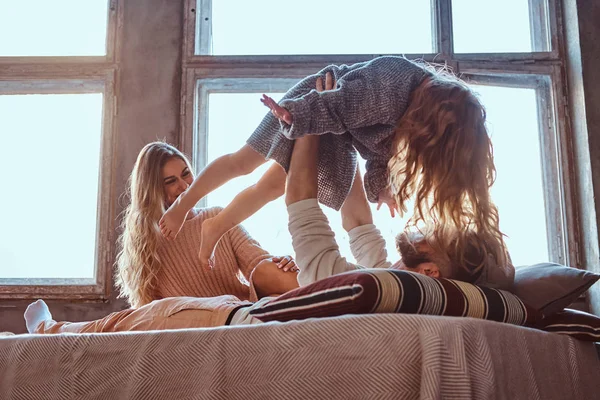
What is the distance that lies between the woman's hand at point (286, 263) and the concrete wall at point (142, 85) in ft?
3.24

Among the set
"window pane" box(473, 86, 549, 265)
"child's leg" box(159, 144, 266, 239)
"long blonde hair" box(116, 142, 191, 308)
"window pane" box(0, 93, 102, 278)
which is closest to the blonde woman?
"long blonde hair" box(116, 142, 191, 308)

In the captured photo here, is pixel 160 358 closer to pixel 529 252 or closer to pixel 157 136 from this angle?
pixel 157 136

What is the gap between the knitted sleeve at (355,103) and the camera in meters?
1.80

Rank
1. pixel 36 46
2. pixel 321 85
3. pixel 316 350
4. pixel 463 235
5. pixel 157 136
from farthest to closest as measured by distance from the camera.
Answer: pixel 36 46 → pixel 157 136 → pixel 321 85 → pixel 463 235 → pixel 316 350

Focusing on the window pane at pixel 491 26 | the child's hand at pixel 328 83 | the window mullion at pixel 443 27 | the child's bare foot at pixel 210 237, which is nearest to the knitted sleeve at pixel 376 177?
the child's hand at pixel 328 83

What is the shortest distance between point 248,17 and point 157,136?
0.83 m

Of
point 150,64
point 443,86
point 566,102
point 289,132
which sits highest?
point 150,64

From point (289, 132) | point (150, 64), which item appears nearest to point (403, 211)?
point (289, 132)

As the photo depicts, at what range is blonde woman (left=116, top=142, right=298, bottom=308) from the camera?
2.88m

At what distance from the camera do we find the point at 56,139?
12.2 feet

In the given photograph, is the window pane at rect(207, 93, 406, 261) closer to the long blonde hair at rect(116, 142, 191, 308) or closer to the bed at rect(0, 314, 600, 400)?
the long blonde hair at rect(116, 142, 191, 308)

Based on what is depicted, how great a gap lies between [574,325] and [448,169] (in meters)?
0.50

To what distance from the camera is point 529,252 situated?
11.5 feet

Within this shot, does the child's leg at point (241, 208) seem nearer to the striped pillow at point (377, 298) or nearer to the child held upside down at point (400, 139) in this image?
the child held upside down at point (400, 139)
